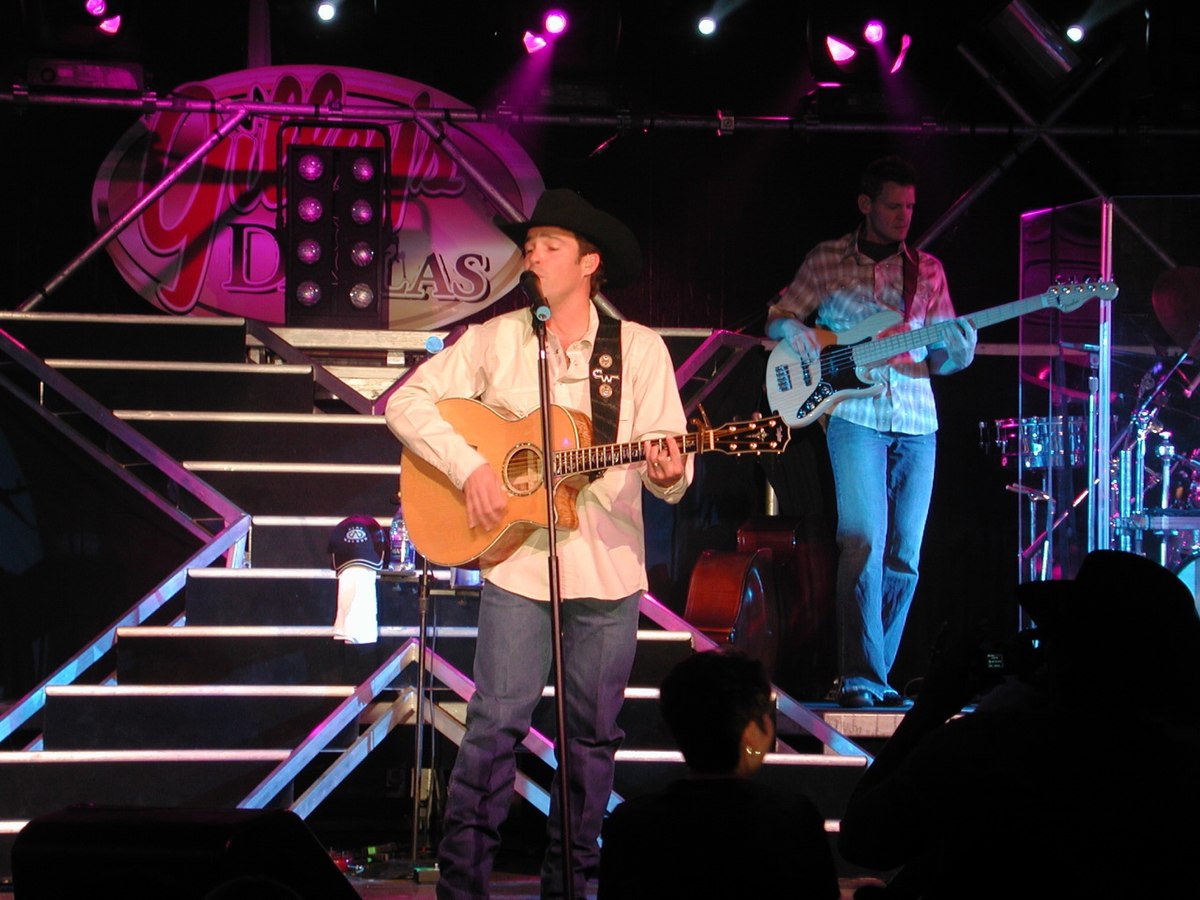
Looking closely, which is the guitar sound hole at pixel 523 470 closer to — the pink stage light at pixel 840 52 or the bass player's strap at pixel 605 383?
the bass player's strap at pixel 605 383

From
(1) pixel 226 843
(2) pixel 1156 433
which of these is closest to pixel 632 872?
(1) pixel 226 843

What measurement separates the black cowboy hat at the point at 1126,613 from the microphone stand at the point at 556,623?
55.4 inches

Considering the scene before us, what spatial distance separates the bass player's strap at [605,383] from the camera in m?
4.20

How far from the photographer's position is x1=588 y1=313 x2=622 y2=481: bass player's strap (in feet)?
13.8

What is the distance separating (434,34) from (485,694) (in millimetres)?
6257

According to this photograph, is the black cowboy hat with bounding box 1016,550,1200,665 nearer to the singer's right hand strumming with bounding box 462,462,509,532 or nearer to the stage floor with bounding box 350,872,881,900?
the singer's right hand strumming with bounding box 462,462,509,532

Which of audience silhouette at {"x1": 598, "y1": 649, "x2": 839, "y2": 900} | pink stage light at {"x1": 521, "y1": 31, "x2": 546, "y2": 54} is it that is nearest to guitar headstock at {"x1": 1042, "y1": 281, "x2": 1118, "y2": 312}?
pink stage light at {"x1": 521, "y1": 31, "x2": 546, "y2": 54}

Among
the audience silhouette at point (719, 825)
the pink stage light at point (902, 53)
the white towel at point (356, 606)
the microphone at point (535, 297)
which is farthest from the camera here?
the pink stage light at point (902, 53)

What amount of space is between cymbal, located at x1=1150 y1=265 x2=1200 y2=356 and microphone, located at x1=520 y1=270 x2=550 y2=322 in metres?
3.45

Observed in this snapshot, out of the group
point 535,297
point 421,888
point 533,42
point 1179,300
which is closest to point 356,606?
point 421,888

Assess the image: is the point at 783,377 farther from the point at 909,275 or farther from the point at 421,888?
the point at 421,888

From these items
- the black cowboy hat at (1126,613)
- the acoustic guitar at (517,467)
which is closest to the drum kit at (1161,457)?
the acoustic guitar at (517,467)

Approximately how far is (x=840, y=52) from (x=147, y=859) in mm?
6871

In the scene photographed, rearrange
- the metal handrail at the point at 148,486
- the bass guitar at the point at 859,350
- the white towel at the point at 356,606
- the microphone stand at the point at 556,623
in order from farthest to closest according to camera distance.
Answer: the bass guitar at the point at 859,350 < the metal handrail at the point at 148,486 < the white towel at the point at 356,606 < the microphone stand at the point at 556,623
